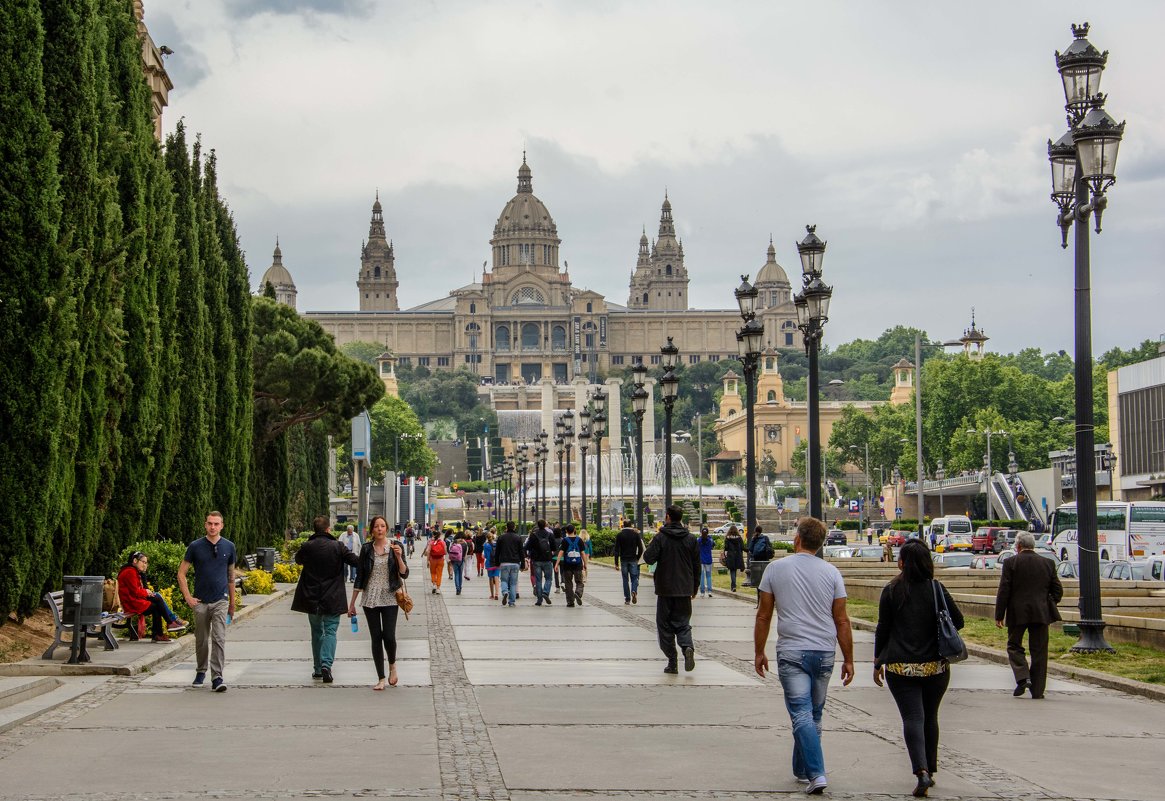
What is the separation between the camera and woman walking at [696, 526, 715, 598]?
93.5 ft

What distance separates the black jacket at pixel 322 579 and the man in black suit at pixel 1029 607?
19.1 ft

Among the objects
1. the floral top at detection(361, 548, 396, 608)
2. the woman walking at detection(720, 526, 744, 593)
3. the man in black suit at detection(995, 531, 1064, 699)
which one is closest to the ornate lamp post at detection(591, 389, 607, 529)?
the woman walking at detection(720, 526, 744, 593)

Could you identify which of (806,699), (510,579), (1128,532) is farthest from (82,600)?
(1128,532)

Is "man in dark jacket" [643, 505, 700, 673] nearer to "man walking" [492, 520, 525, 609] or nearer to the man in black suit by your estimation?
the man in black suit

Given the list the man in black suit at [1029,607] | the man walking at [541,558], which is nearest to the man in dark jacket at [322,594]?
the man in black suit at [1029,607]

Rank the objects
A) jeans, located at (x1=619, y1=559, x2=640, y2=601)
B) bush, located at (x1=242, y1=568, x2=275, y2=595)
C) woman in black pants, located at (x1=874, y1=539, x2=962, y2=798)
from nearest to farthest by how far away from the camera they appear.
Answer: woman in black pants, located at (x1=874, y1=539, x2=962, y2=798) → jeans, located at (x1=619, y1=559, x2=640, y2=601) → bush, located at (x1=242, y1=568, x2=275, y2=595)

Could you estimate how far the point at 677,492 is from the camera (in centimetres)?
12731

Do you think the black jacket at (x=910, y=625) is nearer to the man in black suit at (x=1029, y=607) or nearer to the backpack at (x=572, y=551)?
the man in black suit at (x=1029, y=607)

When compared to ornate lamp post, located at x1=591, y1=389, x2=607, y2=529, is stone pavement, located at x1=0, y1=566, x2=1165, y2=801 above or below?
below

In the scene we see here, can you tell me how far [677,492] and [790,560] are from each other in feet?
387

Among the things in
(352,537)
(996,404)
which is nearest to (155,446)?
(352,537)

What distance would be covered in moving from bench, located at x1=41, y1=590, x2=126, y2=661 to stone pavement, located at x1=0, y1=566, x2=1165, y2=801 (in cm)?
84

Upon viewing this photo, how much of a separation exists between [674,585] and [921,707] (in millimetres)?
6365

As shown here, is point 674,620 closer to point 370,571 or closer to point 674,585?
point 674,585
